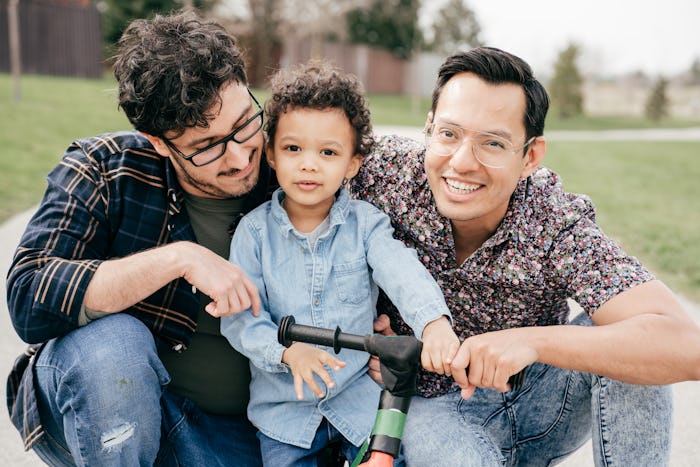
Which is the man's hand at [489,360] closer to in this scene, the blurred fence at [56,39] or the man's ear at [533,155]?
the man's ear at [533,155]

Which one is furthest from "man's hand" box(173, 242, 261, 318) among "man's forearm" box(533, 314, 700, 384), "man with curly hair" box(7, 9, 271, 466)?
"man's forearm" box(533, 314, 700, 384)

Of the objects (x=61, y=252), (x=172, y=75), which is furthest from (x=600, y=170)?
(x=61, y=252)

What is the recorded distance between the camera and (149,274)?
6.64ft

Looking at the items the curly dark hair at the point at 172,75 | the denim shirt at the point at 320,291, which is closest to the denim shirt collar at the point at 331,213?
the denim shirt at the point at 320,291

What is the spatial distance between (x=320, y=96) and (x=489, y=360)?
3.41 feet

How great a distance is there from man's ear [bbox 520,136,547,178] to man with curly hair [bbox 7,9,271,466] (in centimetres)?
95

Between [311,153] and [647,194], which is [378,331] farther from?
[647,194]

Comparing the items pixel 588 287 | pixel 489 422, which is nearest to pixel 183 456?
pixel 489 422

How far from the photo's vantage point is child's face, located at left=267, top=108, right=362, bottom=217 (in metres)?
2.22

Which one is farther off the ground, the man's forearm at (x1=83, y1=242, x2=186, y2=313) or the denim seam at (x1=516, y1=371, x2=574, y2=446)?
the man's forearm at (x1=83, y1=242, x2=186, y2=313)

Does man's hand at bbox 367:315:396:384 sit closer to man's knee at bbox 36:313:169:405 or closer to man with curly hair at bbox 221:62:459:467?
man with curly hair at bbox 221:62:459:467

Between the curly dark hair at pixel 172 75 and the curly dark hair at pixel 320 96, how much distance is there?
7.6 inches

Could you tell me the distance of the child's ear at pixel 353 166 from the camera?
7.75 ft

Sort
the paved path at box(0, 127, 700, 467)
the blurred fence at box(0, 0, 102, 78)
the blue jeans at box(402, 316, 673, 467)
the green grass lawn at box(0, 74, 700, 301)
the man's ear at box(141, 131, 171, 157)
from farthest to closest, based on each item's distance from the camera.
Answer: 1. the blurred fence at box(0, 0, 102, 78)
2. the green grass lawn at box(0, 74, 700, 301)
3. the paved path at box(0, 127, 700, 467)
4. the man's ear at box(141, 131, 171, 157)
5. the blue jeans at box(402, 316, 673, 467)
